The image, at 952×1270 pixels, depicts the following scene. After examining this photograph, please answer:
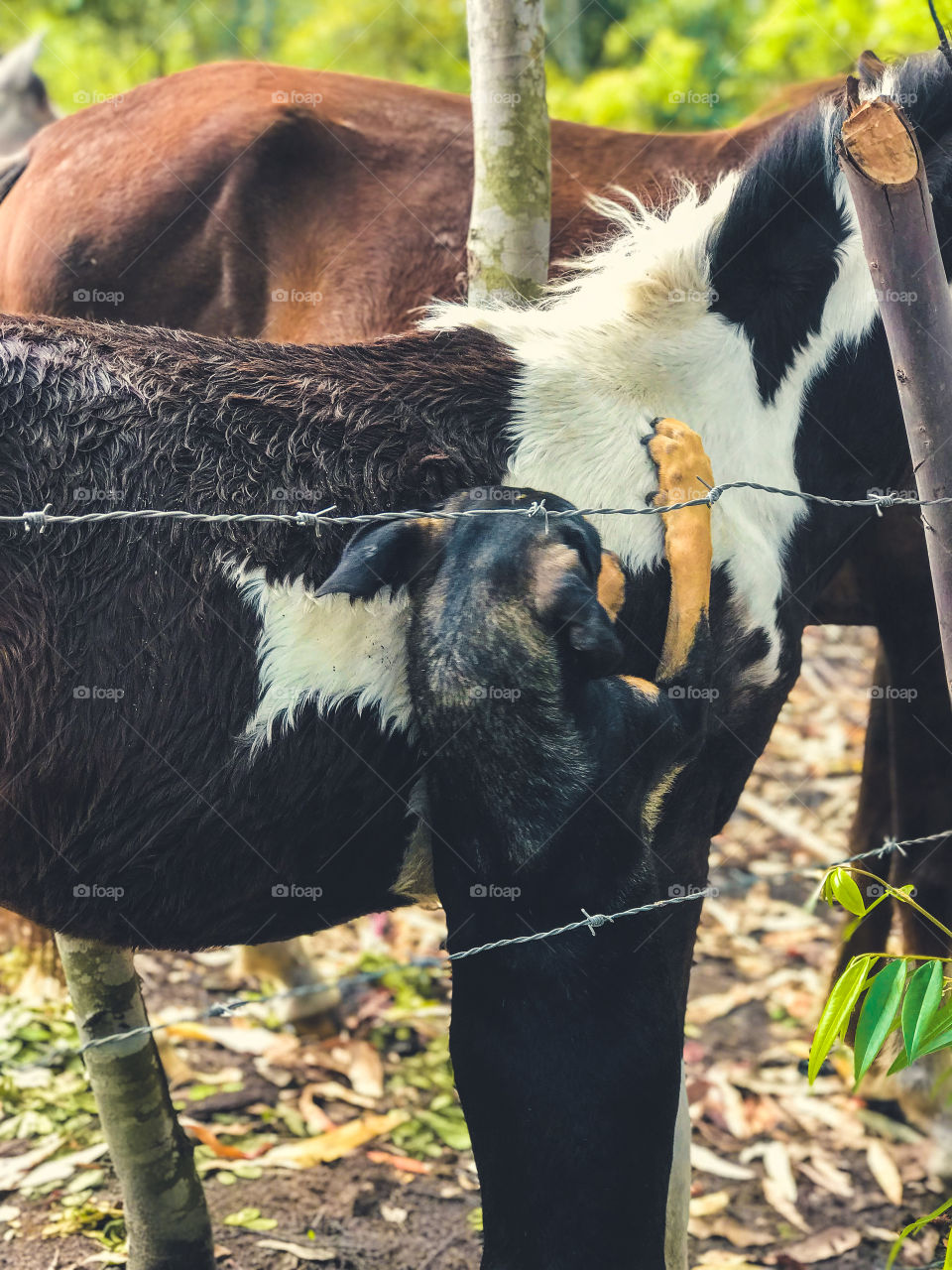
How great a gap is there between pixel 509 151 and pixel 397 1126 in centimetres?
255

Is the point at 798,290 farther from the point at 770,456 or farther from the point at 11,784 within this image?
the point at 11,784

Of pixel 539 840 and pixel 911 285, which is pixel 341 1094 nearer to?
pixel 539 840

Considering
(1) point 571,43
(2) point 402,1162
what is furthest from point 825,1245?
(1) point 571,43

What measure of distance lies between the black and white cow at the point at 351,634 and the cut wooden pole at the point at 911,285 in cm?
34

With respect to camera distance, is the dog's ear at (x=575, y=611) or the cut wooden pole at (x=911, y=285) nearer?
Answer: the dog's ear at (x=575, y=611)

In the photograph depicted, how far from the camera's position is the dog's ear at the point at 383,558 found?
69.8 inches

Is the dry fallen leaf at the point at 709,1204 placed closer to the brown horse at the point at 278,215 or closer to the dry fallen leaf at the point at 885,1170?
the dry fallen leaf at the point at 885,1170

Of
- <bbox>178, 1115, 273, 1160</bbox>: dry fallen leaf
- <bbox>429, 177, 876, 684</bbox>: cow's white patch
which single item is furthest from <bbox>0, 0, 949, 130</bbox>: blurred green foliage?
<bbox>178, 1115, 273, 1160</bbox>: dry fallen leaf

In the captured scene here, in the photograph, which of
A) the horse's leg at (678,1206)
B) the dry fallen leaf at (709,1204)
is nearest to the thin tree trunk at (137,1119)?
the horse's leg at (678,1206)

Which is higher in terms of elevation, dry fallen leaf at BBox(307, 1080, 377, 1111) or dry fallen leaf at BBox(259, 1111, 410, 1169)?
dry fallen leaf at BBox(307, 1080, 377, 1111)

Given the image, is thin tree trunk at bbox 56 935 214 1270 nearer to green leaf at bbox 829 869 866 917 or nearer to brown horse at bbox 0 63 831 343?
green leaf at bbox 829 869 866 917

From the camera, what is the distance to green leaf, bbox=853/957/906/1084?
159cm

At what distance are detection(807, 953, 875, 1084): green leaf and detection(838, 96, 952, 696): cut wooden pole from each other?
1.96 feet

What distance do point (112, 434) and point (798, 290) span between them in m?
1.34
